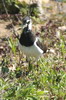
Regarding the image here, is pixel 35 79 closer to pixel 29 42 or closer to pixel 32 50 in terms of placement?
pixel 32 50

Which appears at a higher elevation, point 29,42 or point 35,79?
point 29,42

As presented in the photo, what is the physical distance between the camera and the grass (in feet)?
14.6

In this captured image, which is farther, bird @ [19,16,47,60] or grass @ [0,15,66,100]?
bird @ [19,16,47,60]

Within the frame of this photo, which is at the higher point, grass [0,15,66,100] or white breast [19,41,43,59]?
white breast [19,41,43,59]

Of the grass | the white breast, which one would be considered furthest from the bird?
the grass

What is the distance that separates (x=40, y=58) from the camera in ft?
19.8

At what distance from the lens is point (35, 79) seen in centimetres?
524

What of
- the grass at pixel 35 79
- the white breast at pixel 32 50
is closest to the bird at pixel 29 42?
the white breast at pixel 32 50

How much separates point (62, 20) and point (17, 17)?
1062mm

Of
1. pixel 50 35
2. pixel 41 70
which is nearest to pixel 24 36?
pixel 41 70

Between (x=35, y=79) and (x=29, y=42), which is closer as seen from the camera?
(x=35, y=79)

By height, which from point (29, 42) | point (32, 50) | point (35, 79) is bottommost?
point (35, 79)

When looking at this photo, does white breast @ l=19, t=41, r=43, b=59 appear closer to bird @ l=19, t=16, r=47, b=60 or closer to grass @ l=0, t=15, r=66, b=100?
bird @ l=19, t=16, r=47, b=60

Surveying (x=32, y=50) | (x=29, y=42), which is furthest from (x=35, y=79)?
(x=29, y=42)
